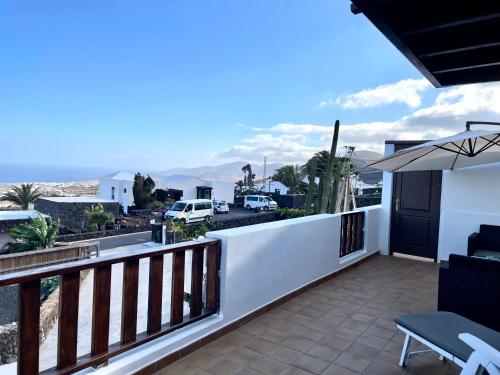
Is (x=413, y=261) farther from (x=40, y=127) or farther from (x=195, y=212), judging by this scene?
(x=40, y=127)

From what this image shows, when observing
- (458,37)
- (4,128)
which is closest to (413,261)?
(458,37)

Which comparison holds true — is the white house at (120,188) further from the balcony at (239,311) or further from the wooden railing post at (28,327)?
the wooden railing post at (28,327)

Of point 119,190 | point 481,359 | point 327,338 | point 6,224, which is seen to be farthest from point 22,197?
point 481,359

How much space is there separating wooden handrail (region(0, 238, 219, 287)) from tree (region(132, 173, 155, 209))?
2112cm

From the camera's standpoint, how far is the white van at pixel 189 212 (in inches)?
756

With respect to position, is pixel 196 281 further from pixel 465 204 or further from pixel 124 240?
pixel 124 240

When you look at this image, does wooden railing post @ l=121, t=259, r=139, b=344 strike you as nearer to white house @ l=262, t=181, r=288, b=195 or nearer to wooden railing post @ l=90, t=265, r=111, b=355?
wooden railing post @ l=90, t=265, r=111, b=355

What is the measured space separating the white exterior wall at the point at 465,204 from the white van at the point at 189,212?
15.0 m

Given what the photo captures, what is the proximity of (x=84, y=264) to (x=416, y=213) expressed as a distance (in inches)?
207

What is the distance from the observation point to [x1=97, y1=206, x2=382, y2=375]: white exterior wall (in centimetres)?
229

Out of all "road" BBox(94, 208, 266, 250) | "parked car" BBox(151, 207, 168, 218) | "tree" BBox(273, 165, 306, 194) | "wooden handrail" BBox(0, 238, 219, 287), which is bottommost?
"road" BBox(94, 208, 266, 250)

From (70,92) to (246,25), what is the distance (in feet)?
123

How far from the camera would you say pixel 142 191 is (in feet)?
74.7

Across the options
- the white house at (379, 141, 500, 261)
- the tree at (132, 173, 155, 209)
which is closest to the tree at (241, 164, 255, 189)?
the tree at (132, 173, 155, 209)
